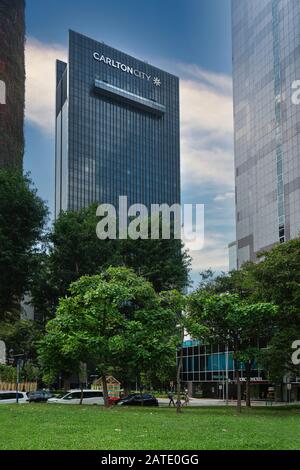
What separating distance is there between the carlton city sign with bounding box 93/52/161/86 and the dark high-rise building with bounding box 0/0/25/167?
3880 inches

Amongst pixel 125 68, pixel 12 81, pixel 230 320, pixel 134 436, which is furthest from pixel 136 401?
pixel 125 68

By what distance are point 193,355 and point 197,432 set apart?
65.4 metres

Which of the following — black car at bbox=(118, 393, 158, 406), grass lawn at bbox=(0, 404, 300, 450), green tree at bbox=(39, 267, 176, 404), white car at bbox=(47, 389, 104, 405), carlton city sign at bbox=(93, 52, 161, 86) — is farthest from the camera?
carlton city sign at bbox=(93, 52, 161, 86)

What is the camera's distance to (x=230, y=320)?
1303 inches

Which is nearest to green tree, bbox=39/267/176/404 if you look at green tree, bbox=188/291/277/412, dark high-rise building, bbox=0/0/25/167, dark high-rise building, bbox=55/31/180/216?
green tree, bbox=188/291/277/412

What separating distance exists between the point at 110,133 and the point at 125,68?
1033 inches

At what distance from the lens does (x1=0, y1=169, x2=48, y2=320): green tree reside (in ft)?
146

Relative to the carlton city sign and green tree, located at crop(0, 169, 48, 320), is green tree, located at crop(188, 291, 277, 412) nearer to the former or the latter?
green tree, located at crop(0, 169, 48, 320)

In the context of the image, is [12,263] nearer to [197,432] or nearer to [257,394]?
[197,432]

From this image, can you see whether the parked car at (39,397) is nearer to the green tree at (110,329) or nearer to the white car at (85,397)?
the white car at (85,397)

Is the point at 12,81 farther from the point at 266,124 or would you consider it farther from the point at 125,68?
the point at 125,68

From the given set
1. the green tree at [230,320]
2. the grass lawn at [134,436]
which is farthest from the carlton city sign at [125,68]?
the grass lawn at [134,436]
